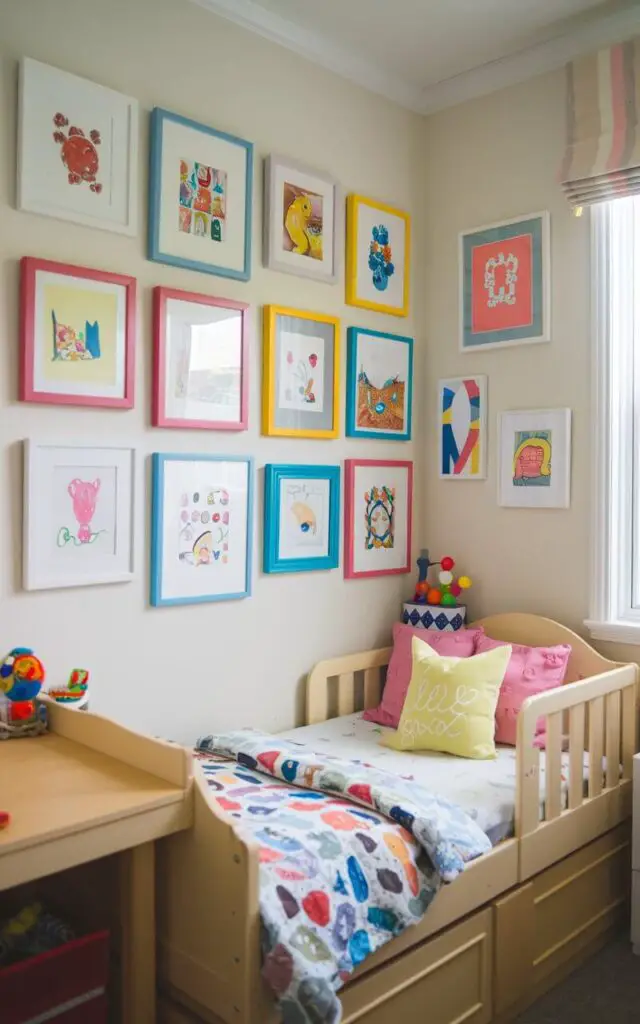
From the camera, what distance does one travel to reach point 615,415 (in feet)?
8.82

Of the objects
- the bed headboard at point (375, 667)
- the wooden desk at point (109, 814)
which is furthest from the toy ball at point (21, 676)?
the bed headboard at point (375, 667)

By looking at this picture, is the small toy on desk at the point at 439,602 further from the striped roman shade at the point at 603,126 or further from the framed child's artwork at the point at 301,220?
the striped roman shade at the point at 603,126

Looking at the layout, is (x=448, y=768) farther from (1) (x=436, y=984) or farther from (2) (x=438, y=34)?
(2) (x=438, y=34)

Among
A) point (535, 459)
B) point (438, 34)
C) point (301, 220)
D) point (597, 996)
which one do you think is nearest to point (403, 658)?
point (535, 459)

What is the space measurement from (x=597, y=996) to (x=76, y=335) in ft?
6.81

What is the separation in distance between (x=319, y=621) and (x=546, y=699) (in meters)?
0.86

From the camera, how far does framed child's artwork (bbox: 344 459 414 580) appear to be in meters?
2.88

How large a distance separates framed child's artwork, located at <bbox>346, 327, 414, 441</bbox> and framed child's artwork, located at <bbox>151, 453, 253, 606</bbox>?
21.0 inches

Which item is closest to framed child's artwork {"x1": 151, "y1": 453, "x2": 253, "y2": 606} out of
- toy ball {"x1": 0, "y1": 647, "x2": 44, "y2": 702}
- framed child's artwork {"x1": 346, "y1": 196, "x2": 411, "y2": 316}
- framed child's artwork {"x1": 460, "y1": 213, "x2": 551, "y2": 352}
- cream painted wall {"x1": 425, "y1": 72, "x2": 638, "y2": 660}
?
toy ball {"x1": 0, "y1": 647, "x2": 44, "y2": 702}

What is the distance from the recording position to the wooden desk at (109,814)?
1419 millimetres

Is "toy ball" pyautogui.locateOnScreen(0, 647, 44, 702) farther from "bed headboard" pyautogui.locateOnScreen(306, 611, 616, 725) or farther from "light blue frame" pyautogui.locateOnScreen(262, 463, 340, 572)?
"bed headboard" pyautogui.locateOnScreen(306, 611, 616, 725)

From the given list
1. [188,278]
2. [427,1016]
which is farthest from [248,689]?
[188,278]

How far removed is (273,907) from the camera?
1504mm

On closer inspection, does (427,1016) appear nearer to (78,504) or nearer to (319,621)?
(319,621)
